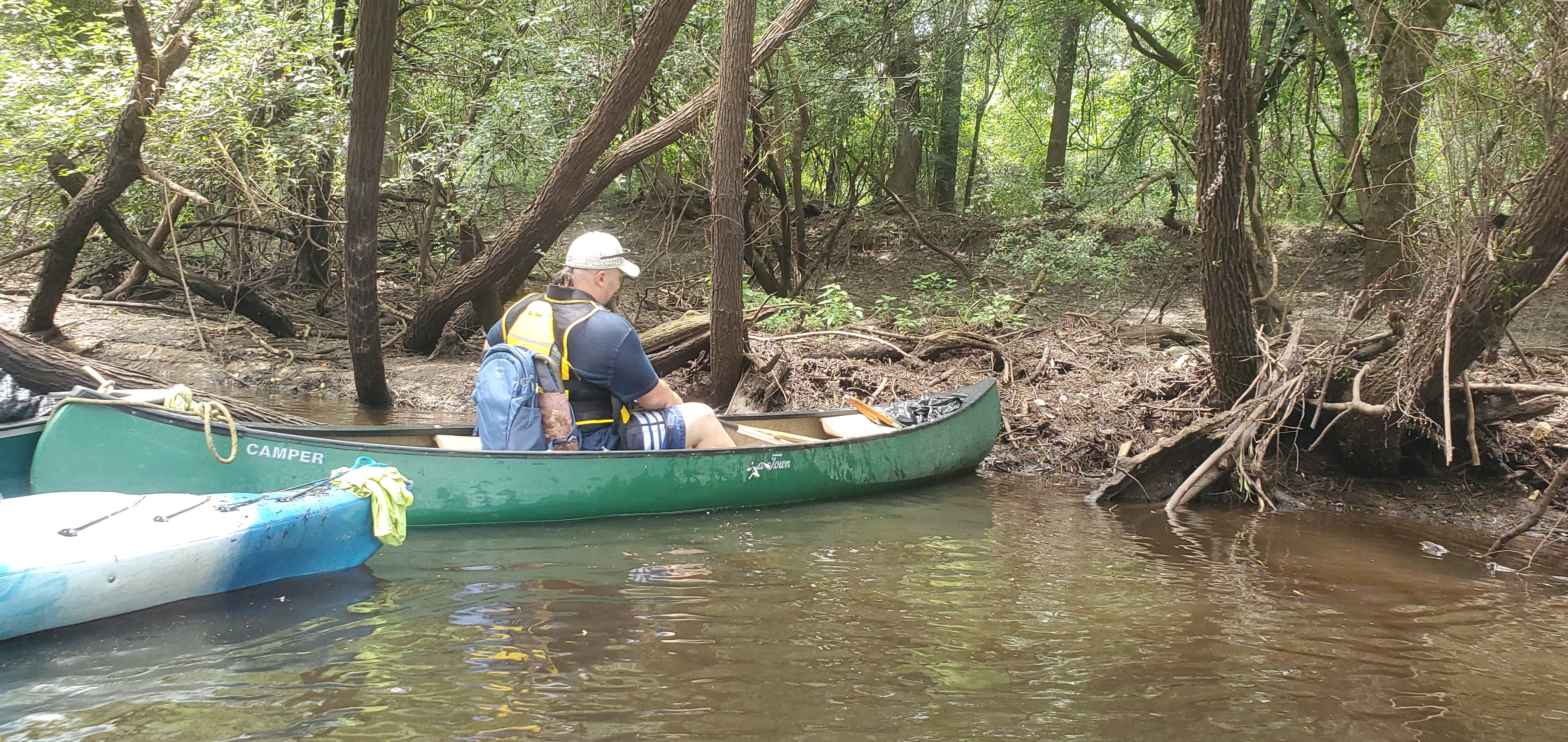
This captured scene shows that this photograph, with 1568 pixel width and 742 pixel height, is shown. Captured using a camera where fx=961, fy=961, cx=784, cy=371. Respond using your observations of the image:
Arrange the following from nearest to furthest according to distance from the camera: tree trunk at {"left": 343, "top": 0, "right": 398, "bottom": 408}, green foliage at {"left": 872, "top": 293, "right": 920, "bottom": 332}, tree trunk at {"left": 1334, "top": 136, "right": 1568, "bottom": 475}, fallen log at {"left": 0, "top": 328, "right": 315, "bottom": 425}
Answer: tree trunk at {"left": 1334, "top": 136, "right": 1568, "bottom": 475}
fallen log at {"left": 0, "top": 328, "right": 315, "bottom": 425}
tree trunk at {"left": 343, "top": 0, "right": 398, "bottom": 408}
green foliage at {"left": 872, "top": 293, "right": 920, "bottom": 332}

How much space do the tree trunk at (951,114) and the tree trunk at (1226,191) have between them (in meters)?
7.67

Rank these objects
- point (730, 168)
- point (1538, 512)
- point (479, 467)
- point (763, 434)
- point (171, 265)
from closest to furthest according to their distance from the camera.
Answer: point (1538, 512)
point (479, 467)
point (763, 434)
point (730, 168)
point (171, 265)

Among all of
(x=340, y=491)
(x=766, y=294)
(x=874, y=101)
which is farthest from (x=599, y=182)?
(x=340, y=491)

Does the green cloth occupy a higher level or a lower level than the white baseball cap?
lower

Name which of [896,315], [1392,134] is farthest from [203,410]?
[1392,134]

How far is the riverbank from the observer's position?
6.98 meters

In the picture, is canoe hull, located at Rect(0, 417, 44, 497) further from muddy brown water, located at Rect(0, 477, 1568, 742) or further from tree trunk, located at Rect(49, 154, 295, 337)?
tree trunk, located at Rect(49, 154, 295, 337)

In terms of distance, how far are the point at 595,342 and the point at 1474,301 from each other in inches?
194

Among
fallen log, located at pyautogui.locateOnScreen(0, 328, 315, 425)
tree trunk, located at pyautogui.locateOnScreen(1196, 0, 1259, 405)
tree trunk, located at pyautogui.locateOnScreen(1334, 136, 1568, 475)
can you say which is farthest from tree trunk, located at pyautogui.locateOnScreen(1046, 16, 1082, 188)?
fallen log, located at pyautogui.locateOnScreen(0, 328, 315, 425)

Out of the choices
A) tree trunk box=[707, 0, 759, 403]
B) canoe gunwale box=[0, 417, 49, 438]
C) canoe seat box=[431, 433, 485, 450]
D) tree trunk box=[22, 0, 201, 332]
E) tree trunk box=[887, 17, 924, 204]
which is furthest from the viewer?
tree trunk box=[887, 17, 924, 204]

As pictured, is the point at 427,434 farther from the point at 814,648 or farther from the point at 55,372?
the point at 814,648

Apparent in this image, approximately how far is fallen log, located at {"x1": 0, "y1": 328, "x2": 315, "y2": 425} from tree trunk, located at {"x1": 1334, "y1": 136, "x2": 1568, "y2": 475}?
23.1 feet

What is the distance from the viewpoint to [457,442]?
6082 mm

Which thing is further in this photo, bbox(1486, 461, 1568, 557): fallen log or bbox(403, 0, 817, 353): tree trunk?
bbox(403, 0, 817, 353): tree trunk
